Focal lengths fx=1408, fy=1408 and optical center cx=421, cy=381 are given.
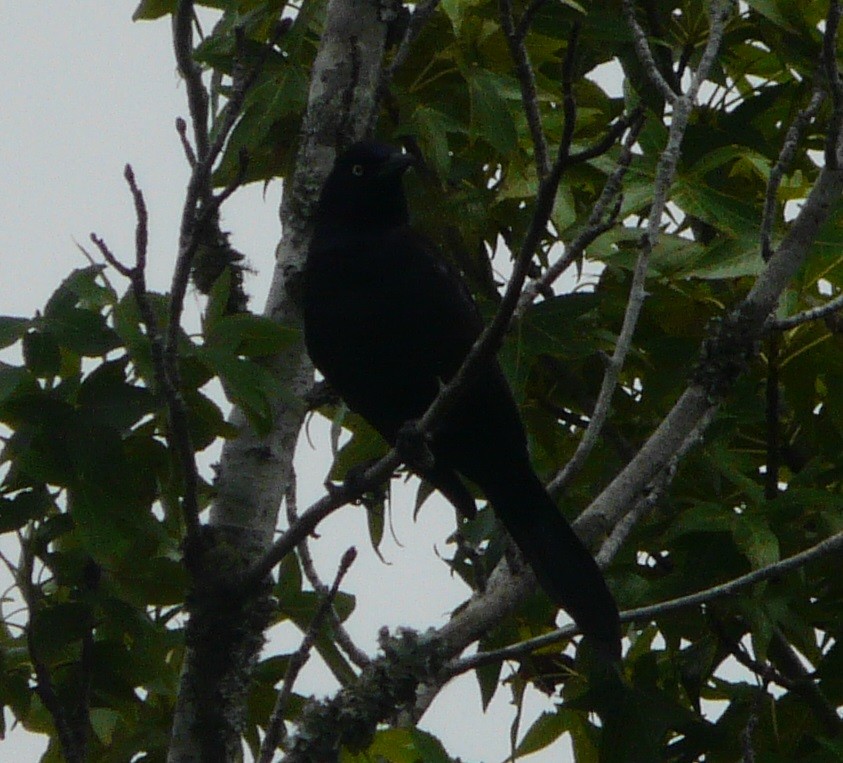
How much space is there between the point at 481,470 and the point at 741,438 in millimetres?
644

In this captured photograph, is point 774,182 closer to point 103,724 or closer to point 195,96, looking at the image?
point 195,96

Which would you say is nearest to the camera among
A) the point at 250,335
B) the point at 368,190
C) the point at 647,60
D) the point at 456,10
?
the point at 250,335

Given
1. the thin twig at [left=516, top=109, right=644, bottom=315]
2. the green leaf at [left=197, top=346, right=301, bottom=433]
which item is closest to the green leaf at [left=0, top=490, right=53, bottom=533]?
the green leaf at [left=197, top=346, right=301, bottom=433]

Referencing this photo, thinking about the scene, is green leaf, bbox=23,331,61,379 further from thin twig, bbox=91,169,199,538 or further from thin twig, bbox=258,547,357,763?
thin twig, bbox=258,547,357,763

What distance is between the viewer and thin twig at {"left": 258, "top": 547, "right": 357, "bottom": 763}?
2.26m

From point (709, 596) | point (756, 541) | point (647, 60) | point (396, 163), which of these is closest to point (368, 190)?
point (396, 163)

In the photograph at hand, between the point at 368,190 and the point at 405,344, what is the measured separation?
1.56 feet

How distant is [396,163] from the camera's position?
354 centimetres

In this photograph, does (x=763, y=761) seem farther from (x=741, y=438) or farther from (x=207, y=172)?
(x=207, y=172)

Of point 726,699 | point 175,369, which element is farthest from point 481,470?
point 175,369

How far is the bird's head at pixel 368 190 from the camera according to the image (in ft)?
11.5

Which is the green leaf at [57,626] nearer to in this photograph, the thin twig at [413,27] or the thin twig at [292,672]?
the thin twig at [292,672]

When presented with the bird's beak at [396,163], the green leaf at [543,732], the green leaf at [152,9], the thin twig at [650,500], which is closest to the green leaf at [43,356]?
the thin twig at [650,500]

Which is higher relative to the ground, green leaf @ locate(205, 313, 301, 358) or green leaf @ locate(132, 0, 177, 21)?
green leaf @ locate(132, 0, 177, 21)
